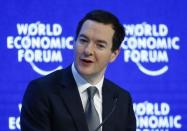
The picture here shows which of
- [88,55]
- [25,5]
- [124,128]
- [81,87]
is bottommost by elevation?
[124,128]

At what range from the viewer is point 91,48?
64.2 inches

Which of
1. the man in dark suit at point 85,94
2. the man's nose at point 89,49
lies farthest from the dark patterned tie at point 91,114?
the man's nose at point 89,49

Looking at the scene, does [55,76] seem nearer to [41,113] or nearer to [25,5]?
[41,113]

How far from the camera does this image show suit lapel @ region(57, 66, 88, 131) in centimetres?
155

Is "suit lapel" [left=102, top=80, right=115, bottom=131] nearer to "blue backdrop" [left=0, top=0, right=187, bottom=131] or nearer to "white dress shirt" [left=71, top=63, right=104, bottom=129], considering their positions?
"white dress shirt" [left=71, top=63, right=104, bottom=129]

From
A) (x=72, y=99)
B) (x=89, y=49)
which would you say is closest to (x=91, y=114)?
(x=72, y=99)

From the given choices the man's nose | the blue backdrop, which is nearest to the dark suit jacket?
the man's nose

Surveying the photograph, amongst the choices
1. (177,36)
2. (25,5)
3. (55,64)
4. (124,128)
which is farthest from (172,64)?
(124,128)

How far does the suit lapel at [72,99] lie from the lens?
1.55m

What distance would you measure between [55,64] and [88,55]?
1219 millimetres

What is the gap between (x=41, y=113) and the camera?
1.53 metres

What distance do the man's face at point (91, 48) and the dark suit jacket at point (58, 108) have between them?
0.08 metres

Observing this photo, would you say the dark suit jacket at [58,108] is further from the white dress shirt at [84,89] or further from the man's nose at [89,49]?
the man's nose at [89,49]

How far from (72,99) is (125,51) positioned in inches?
51.3
